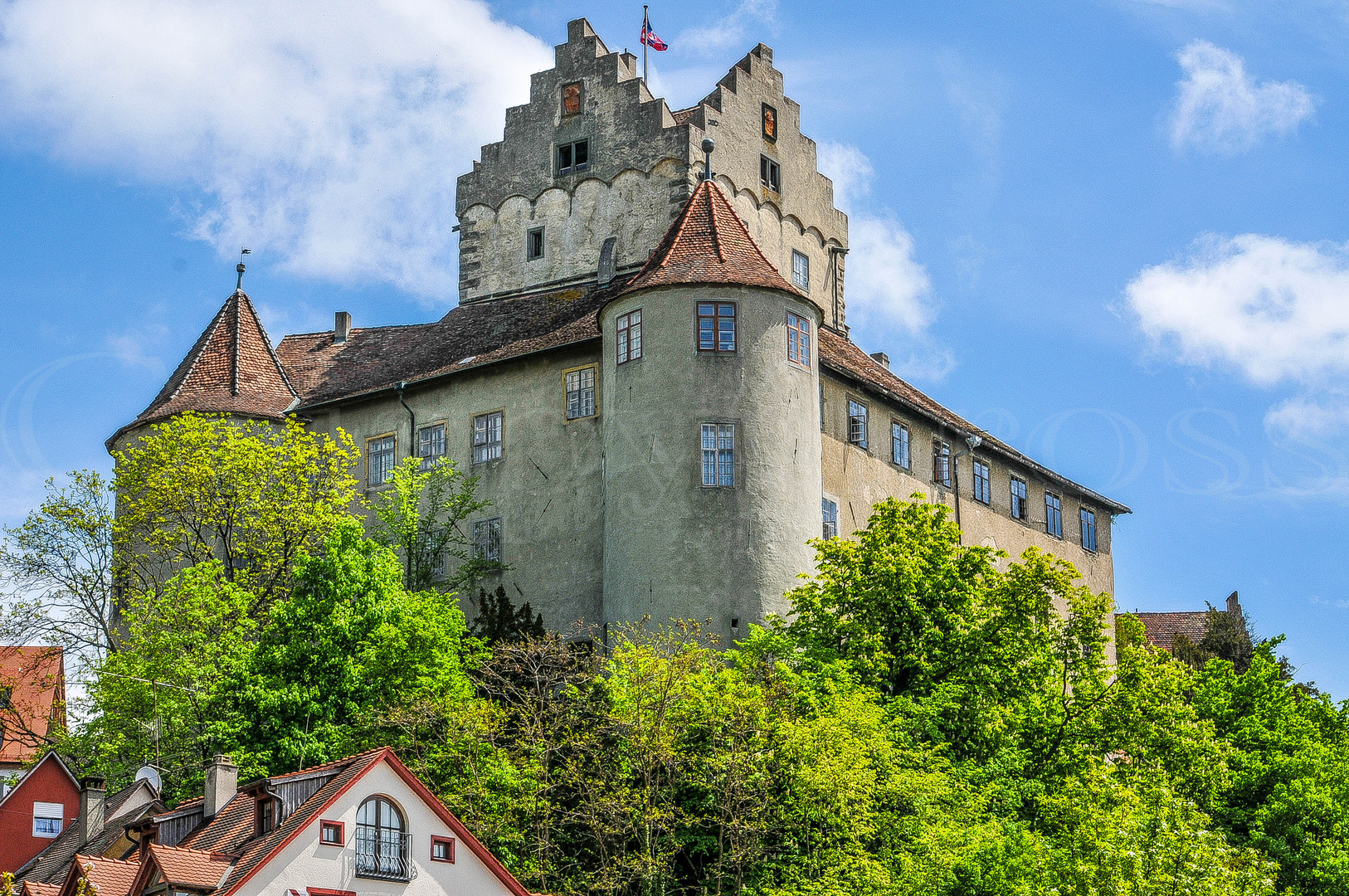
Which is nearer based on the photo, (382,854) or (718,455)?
(382,854)

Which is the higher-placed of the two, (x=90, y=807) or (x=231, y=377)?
(x=231, y=377)

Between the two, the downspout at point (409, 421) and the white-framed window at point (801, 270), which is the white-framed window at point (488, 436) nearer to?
the downspout at point (409, 421)

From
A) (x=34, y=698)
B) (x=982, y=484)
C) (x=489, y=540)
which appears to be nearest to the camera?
(x=489, y=540)

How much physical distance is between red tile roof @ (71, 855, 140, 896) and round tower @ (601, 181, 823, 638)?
45.4ft

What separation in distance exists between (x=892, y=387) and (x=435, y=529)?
13729 mm

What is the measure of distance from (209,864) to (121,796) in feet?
35.0

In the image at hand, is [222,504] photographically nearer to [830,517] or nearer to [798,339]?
[798,339]

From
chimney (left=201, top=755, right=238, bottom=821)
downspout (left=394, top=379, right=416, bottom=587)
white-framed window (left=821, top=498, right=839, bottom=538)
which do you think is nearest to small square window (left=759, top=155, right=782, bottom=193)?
white-framed window (left=821, top=498, right=839, bottom=538)

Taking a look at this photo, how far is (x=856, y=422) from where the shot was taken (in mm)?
55000

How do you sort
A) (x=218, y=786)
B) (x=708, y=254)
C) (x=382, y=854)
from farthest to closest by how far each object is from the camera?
(x=708, y=254), (x=218, y=786), (x=382, y=854)

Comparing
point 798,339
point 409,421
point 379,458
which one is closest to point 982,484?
point 798,339

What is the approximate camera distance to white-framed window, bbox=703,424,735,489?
160 feet

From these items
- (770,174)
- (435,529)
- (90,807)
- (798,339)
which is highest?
(770,174)

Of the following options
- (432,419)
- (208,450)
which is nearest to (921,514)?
(432,419)
